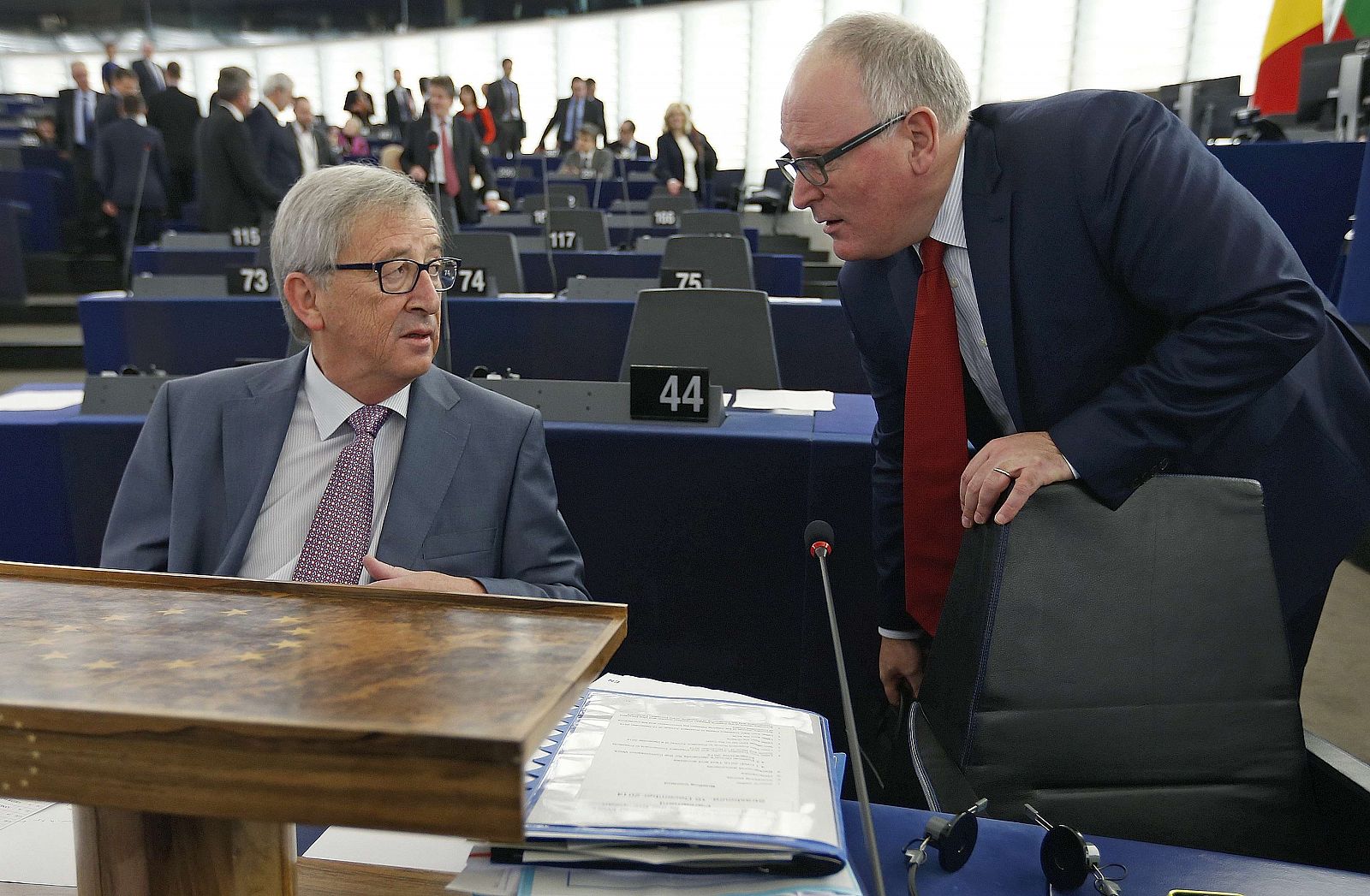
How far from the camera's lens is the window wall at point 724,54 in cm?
1087

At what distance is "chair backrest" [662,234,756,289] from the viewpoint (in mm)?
4516

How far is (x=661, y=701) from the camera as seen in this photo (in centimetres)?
85

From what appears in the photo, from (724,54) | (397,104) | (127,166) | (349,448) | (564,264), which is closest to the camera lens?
(349,448)

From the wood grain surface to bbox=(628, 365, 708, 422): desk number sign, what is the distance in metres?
1.56

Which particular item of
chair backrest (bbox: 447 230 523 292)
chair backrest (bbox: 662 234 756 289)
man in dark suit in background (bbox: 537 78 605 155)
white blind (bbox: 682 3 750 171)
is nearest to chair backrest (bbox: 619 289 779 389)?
chair backrest (bbox: 662 234 756 289)

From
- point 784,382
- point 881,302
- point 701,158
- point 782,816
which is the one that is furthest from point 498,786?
point 701,158

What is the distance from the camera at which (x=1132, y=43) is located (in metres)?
11.3

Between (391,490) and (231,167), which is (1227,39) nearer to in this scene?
(231,167)

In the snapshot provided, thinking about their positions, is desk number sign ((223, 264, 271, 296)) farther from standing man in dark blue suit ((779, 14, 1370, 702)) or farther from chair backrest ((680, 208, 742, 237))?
standing man in dark blue suit ((779, 14, 1370, 702))

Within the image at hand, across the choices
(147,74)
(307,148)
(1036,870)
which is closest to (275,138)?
(307,148)

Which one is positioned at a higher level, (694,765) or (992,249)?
(992,249)

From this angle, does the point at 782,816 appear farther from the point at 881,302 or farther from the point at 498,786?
the point at 881,302

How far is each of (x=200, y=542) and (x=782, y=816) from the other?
38.0 inches

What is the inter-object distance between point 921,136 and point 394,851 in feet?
3.36
